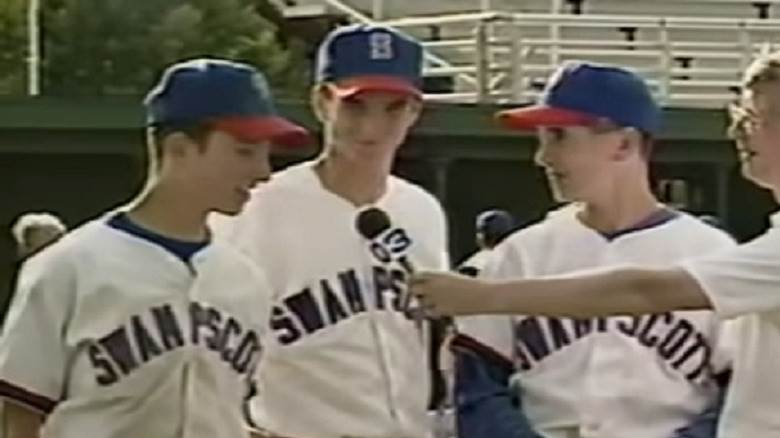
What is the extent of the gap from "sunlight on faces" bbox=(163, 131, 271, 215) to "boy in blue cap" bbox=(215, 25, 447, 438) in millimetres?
436

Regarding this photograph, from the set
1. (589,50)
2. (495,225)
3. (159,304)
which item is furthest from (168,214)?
(589,50)

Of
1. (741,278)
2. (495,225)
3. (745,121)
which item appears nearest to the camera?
(741,278)

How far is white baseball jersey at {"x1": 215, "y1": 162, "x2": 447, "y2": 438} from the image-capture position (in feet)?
14.2

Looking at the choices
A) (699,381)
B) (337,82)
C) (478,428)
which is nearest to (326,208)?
(337,82)

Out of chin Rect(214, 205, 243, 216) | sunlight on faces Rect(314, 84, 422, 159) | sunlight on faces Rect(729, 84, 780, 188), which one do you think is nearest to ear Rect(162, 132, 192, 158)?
chin Rect(214, 205, 243, 216)

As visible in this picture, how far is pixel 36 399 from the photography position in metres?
3.78

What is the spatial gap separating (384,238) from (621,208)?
49cm

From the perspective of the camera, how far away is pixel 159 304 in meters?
3.83

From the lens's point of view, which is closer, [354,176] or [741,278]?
[741,278]

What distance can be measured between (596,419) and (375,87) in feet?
2.54

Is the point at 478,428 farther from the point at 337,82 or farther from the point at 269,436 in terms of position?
the point at 337,82

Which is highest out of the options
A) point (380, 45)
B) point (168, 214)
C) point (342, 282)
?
point (380, 45)

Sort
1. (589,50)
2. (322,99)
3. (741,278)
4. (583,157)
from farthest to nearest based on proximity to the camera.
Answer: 1. (589,50)
2. (322,99)
3. (583,157)
4. (741,278)

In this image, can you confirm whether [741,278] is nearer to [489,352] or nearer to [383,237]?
[489,352]
